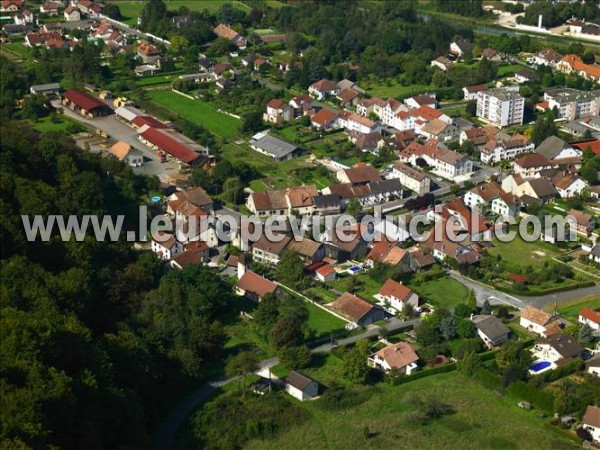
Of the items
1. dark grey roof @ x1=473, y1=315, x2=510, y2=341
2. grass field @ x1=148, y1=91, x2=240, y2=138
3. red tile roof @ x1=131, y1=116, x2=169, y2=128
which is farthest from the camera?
grass field @ x1=148, y1=91, x2=240, y2=138

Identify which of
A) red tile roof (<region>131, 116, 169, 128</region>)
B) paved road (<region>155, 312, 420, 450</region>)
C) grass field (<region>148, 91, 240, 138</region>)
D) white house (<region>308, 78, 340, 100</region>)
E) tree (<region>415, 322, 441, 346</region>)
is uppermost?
tree (<region>415, 322, 441, 346</region>)

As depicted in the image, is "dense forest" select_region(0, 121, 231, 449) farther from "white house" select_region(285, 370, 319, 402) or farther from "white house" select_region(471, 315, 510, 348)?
"white house" select_region(471, 315, 510, 348)

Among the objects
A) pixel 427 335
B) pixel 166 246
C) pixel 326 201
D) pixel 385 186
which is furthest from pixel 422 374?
pixel 385 186

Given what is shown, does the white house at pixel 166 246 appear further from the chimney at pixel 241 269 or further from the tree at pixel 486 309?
the tree at pixel 486 309

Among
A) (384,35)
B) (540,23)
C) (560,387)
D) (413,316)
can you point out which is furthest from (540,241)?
(540,23)

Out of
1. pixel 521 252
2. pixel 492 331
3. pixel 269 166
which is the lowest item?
pixel 269 166

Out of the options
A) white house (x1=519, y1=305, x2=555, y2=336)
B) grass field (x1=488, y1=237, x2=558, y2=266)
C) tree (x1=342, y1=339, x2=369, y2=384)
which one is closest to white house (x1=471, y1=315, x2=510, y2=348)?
white house (x1=519, y1=305, x2=555, y2=336)

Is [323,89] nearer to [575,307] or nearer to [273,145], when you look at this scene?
[273,145]
